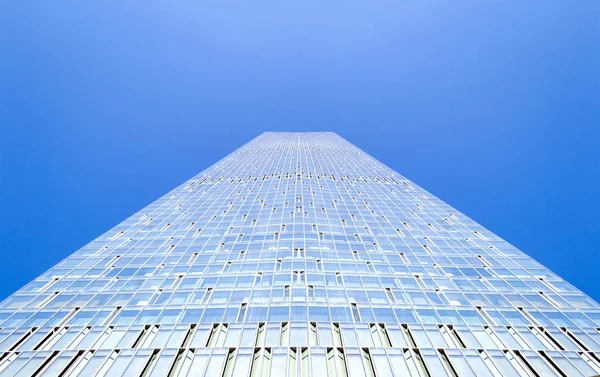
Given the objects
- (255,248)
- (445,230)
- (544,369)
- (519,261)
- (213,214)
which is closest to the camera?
(544,369)

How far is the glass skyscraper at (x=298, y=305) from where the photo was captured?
76.5 feet

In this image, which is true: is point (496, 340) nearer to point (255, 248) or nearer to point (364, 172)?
point (255, 248)

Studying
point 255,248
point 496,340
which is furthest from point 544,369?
point 255,248

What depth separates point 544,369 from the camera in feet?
74.3

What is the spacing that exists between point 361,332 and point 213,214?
3353cm

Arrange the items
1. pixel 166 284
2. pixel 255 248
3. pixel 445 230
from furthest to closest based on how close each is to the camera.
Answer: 1. pixel 445 230
2. pixel 255 248
3. pixel 166 284

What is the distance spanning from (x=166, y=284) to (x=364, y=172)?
57755 mm

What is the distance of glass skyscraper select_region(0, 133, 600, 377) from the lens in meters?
23.3

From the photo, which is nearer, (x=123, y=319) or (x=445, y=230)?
(x=123, y=319)

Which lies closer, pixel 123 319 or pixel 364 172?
pixel 123 319

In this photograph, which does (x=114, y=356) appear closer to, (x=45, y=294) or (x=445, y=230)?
(x=45, y=294)

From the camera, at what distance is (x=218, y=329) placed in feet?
89.1

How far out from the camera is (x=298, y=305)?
96.7 feet

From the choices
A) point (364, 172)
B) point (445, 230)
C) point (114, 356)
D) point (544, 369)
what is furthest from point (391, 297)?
point (364, 172)
